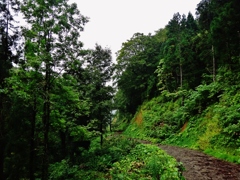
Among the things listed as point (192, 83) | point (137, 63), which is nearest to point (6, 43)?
point (192, 83)

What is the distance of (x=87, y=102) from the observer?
12969mm

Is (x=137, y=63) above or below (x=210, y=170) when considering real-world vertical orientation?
above

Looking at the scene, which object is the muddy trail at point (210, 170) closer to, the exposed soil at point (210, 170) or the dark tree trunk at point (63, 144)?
the exposed soil at point (210, 170)

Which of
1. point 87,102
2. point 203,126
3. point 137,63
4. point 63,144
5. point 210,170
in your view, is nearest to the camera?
point 210,170

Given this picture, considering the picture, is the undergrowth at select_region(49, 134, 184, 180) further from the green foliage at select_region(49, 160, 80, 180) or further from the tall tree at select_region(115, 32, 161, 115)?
the tall tree at select_region(115, 32, 161, 115)

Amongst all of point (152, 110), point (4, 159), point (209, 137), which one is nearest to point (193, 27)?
point (152, 110)

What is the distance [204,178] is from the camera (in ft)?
22.7

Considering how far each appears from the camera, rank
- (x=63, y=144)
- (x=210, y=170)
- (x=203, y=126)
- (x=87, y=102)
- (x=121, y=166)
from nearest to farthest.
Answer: (x=210, y=170) → (x=121, y=166) → (x=87, y=102) → (x=63, y=144) → (x=203, y=126)

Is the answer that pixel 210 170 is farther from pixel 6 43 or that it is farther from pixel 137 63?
pixel 137 63

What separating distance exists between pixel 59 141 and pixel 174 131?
11.4 m

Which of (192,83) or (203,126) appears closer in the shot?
(203,126)

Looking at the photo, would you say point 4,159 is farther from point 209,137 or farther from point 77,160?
point 209,137

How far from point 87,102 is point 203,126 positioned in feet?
31.1

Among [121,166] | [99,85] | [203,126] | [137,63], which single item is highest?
[137,63]
